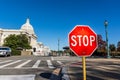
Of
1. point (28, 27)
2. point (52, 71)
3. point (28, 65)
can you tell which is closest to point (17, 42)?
point (28, 27)

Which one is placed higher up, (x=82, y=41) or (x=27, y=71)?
(x=82, y=41)

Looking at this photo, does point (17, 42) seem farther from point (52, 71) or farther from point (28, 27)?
point (52, 71)

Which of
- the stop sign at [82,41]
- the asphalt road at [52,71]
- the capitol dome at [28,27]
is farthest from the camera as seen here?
the capitol dome at [28,27]

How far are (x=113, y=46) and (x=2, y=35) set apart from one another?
64046 mm

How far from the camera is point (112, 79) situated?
9445mm

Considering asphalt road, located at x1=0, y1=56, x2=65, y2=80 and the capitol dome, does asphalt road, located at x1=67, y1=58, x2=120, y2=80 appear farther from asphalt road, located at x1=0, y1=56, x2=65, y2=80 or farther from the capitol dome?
the capitol dome

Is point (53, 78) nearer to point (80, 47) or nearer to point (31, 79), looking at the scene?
point (31, 79)

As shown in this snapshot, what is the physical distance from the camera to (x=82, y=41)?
552cm

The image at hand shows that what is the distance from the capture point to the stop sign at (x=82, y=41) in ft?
18.0

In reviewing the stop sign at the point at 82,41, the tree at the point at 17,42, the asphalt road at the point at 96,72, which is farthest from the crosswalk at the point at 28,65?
the tree at the point at 17,42

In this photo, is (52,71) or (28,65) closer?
(52,71)

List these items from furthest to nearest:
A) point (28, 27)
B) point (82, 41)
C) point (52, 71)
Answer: point (28, 27) < point (52, 71) < point (82, 41)

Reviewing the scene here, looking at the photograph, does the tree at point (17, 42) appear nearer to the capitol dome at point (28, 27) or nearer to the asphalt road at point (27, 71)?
the capitol dome at point (28, 27)

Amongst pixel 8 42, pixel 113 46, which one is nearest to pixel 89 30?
pixel 113 46
